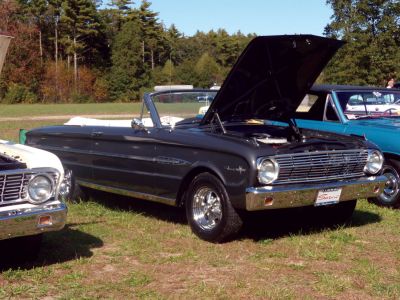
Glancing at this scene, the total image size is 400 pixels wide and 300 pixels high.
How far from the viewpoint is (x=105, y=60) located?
70000mm

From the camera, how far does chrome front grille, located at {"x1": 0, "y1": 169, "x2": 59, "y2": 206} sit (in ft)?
14.7

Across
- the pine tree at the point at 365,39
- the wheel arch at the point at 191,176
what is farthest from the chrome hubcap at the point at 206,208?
the pine tree at the point at 365,39

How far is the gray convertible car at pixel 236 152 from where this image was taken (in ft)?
18.0

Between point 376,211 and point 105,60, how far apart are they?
65.0 m

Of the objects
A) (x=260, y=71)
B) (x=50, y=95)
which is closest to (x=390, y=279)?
(x=260, y=71)

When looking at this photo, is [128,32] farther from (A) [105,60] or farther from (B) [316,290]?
(B) [316,290]

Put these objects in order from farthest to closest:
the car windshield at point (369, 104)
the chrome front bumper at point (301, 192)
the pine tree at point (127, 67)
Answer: the pine tree at point (127, 67)
the car windshield at point (369, 104)
the chrome front bumper at point (301, 192)

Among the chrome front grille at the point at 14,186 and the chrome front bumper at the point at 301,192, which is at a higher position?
the chrome front grille at the point at 14,186

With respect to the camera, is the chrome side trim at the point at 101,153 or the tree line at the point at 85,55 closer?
the chrome side trim at the point at 101,153

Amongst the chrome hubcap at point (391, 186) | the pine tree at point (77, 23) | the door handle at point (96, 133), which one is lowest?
the chrome hubcap at point (391, 186)

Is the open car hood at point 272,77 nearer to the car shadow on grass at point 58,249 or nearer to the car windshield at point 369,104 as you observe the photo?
the car windshield at point 369,104

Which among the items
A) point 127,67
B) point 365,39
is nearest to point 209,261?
point 365,39

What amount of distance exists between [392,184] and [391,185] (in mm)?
22

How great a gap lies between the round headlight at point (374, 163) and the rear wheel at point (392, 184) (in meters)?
1.10
